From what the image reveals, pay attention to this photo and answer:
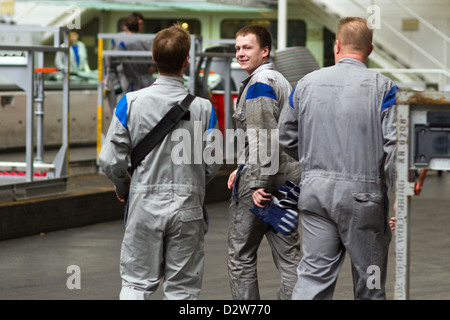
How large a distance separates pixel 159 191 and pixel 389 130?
4.40 feet

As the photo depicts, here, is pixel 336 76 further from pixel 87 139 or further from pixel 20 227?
pixel 87 139

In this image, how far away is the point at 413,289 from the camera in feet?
28.1

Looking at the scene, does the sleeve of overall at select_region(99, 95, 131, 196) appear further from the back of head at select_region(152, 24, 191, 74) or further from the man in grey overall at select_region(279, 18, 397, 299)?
the man in grey overall at select_region(279, 18, 397, 299)

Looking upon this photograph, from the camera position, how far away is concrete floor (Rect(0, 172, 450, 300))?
8.34m

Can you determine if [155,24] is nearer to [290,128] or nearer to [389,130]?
[290,128]

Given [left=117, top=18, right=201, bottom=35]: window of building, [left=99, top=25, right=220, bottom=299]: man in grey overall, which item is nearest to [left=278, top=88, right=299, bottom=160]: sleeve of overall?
[left=99, top=25, right=220, bottom=299]: man in grey overall

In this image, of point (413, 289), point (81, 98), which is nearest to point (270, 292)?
point (413, 289)

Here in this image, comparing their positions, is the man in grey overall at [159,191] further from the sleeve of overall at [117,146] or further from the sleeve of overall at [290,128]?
the sleeve of overall at [290,128]

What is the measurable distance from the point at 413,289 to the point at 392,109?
3.17 metres

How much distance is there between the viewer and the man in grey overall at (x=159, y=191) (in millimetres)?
5984

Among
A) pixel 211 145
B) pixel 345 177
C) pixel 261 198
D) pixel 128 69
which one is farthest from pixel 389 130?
pixel 128 69

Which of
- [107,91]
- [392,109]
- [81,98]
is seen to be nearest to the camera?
[392,109]

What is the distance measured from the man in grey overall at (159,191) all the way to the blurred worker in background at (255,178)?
791 millimetres

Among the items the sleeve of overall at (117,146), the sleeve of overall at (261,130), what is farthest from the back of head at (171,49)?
the sleeve of overall at (261,130)
